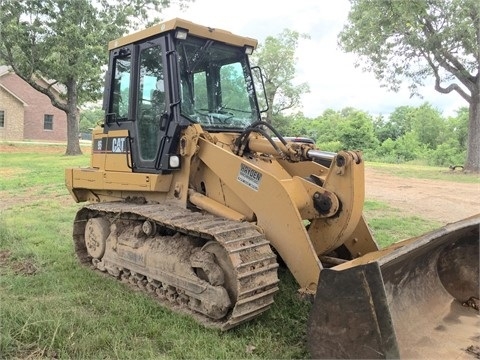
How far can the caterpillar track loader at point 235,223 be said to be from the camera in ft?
10.8

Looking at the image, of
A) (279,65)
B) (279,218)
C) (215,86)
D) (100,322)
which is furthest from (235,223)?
(279,65)

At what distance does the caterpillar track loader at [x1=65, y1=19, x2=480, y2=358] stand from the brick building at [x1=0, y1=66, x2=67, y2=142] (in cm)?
3460

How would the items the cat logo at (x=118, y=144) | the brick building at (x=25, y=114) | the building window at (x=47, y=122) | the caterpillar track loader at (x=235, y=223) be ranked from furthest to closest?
the building window at (x=47, y=122) → the brick building at (x=25, y=114) → the cat logo at (x=118, y=144) → the caterpillar track loader at (x=235, y=223)

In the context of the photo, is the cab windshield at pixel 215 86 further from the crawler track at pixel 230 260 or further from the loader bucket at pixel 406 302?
the loader bucket at pixel 406 302

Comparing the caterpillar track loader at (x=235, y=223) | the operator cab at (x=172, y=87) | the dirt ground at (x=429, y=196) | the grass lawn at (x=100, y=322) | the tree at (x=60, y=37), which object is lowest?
the grass lawn at (x=100, y=322)

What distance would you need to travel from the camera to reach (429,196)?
12875 millimetres

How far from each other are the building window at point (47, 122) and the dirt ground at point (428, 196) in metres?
33.2

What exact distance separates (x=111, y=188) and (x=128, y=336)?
2298mm

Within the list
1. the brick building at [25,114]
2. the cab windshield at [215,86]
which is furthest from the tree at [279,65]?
the cab windshield at [215,86]

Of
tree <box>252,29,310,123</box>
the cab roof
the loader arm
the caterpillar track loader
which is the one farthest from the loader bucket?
tree <box>252,29,310,123</box>

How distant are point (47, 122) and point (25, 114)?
236 centimetres

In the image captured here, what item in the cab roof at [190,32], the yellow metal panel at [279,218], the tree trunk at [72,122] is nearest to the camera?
the yellow metal panel at [279,218]

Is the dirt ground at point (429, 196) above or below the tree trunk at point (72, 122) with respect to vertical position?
below

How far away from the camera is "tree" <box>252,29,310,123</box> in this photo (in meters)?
40.6
